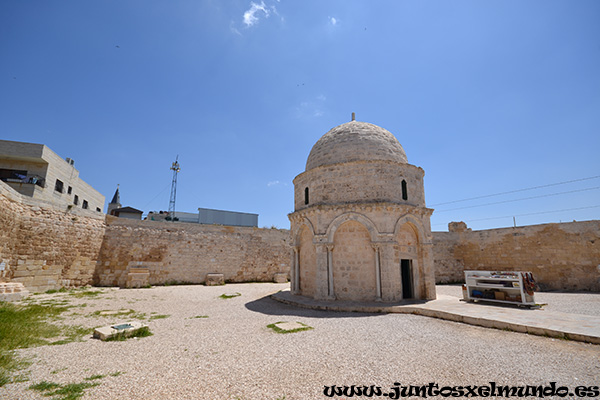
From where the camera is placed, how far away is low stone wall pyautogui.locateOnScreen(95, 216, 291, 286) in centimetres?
1727

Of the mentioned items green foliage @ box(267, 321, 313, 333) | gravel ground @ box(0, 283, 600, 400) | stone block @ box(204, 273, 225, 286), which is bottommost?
green foliage @ box(267, 321, 313, 333)

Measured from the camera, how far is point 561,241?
17.2 m

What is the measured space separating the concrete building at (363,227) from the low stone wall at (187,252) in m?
8.49

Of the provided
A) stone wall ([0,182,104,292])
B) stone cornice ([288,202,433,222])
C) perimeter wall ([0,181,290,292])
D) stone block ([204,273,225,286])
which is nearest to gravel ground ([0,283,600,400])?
stone cornice ([288,202,433,222])

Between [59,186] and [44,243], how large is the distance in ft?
51.1

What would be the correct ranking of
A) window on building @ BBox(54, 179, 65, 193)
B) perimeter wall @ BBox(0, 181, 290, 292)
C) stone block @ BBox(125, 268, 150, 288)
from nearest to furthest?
1. perimeter wall @ BBox(0, 181, 290, 292)
2. stone block @ BBox(125, 268, 150, 288)
3. window on building @ BBox(54, 179, 65, 193)

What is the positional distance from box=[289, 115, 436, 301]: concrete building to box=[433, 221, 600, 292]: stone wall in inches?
427

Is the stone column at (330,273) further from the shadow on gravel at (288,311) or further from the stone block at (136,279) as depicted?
the stone block at (136,279)

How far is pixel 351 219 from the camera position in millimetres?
12078

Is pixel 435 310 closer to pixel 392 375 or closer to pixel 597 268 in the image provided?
pixel 392 375

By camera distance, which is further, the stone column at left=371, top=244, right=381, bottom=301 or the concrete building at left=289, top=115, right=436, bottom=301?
the concrete building at left=289, top=115, right=436, bottom=301

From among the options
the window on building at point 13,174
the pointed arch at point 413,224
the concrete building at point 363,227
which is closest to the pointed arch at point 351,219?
the concrete building at point 363,227

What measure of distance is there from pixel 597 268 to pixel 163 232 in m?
27.5

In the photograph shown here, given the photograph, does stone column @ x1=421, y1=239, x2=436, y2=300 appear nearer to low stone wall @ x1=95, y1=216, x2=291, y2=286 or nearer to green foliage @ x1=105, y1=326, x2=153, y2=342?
green foliage @ x1=105, y1=326, x2=153, y2=342
